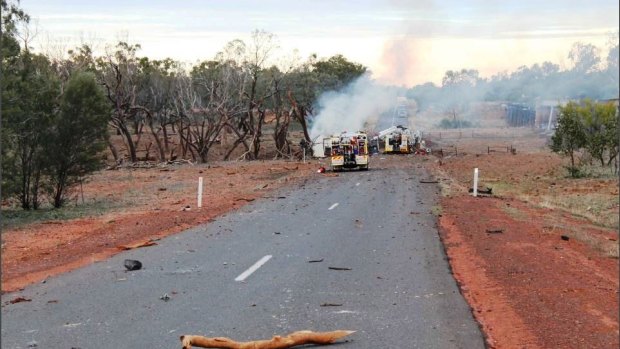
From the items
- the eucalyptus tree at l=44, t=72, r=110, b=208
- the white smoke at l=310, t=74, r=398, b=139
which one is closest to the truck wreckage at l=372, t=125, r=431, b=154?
the white smoke at l=310, t=74, r=398, b=139

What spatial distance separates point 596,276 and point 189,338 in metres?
7.41

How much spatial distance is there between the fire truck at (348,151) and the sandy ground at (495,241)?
16.9 ft

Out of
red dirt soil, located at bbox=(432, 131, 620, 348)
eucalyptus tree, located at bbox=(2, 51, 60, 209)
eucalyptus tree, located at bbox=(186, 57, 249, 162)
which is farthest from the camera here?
eucalyptus tree, located at bbox=(186, 57, 249, 162)

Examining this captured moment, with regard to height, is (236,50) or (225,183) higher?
(236,50)

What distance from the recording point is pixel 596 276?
12.2m

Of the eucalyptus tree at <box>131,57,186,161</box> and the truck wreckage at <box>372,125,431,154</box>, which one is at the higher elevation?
the eucalyptus tree at <box>131,57,186,161</box>

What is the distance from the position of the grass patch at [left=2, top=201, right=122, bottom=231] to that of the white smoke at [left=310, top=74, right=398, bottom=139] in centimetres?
4333

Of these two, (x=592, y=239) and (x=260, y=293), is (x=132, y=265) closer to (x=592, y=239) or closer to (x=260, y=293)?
(x=260, y=293)

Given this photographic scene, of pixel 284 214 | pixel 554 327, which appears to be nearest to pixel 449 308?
pixel 554 327

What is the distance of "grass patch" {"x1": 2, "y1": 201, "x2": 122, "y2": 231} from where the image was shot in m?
23.8

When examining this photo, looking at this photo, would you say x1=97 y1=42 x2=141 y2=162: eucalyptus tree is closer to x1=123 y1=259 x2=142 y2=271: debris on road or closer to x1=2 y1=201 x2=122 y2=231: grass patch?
x1=2 y1=201 x2=122 y2=231: grass patch

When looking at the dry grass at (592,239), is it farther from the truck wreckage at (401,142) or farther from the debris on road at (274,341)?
the truck wreckage at (401,142)

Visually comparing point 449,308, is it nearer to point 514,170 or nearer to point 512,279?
point 512,279

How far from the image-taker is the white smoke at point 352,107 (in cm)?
7350
